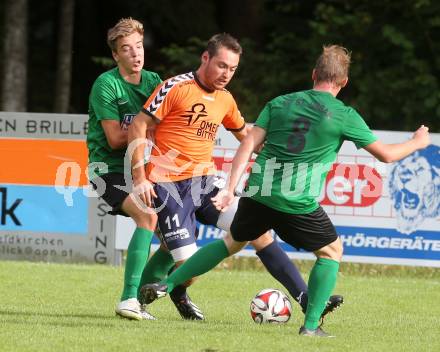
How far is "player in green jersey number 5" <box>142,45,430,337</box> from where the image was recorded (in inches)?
261

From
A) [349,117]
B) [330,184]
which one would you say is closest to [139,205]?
[349,117]

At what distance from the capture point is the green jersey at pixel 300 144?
663 centimetres

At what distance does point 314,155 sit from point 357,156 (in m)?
4.74

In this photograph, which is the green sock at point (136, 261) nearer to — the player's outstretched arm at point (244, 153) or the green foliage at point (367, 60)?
the player's outstretched arm at point (244, 153)

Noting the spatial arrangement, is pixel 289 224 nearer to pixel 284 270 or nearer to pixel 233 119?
pixel 284 270

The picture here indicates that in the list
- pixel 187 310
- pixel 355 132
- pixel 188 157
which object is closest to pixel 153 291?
pixel 187 310

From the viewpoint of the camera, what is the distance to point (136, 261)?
7465 mm

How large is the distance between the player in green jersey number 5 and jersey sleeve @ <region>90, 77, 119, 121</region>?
3.60 ft

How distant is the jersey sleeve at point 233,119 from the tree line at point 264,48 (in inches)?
375

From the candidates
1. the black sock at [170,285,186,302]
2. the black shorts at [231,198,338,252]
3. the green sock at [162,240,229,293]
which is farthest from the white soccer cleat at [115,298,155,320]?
the black shorts at [231,198,338,252]

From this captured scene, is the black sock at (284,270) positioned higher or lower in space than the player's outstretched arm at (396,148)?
lower

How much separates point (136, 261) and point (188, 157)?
0.75m

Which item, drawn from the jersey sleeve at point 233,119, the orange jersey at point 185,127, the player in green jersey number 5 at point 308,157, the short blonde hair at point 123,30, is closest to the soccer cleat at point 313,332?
the player in green jersey number 5 at point 308,157

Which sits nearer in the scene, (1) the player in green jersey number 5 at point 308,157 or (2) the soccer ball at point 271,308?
(1) the player in green jersey number 5 at point 308,157
